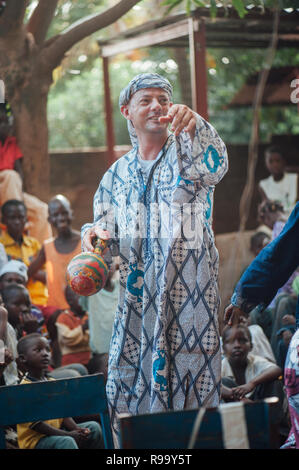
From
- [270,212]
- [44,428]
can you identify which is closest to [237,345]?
[44,428]

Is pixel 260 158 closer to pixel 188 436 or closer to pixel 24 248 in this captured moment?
pixel 24 248

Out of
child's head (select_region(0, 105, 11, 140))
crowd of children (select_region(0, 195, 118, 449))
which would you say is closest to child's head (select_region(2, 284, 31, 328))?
crowd of children (select_region(0, 195, 118, 449))

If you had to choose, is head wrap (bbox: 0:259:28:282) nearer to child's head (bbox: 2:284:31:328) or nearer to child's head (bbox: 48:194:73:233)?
child's head (bbox: 2:284:31:328)

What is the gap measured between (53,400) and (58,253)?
301cm

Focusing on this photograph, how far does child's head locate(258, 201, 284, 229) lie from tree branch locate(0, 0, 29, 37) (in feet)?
10.2

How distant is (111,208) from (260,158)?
5620 mm

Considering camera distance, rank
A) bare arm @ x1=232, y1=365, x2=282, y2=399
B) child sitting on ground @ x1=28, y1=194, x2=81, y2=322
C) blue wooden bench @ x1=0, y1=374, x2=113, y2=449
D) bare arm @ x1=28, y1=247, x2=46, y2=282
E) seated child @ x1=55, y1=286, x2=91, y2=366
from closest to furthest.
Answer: blue wooden bench @ x1=0, y1=374, x2=113, y2=449 < bare arm @ x1=232, y1=365, x2=282, y2=399 < seated child @ x1=55, y1=286, x2=91, y2=366 < child sitting on ground @ x1=28, y1=194, x2=81, y2=322 < bare arm @ x1=28, y1=247, x2=46, y2=282

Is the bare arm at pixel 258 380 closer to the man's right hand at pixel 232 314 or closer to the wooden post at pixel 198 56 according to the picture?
the man's right hand at pixel 232 314

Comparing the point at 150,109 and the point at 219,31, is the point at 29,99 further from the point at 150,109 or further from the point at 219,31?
the point at 150,109

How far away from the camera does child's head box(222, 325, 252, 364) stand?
4602 mm

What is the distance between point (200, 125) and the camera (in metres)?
3.23

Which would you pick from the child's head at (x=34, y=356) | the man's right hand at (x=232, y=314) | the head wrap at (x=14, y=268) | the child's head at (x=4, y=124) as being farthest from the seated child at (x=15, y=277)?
the man's right hand at (x=232, y=314)

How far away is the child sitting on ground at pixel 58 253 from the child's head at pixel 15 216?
9.1 inches
